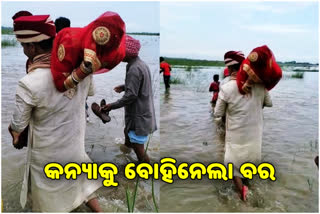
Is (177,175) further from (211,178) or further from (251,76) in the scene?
(251,76)

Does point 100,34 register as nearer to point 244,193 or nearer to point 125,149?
point 244,193

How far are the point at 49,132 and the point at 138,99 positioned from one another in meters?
1.24

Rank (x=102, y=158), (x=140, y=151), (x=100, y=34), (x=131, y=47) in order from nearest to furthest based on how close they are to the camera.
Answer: (x=100, y=34) < (x=131, y=47) < (x=140, y=151) < (x=102, y=158)

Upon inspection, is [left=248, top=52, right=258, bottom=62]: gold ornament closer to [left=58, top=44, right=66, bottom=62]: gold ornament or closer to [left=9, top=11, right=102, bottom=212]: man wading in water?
A: [left=9, top=11, right=102, bottom=212]: man wading in water

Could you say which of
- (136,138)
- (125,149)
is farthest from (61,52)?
(125,149)

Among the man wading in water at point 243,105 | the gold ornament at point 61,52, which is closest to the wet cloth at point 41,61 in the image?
the gold ornament at point 61,52

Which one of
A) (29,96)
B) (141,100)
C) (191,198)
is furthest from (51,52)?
(191,198)

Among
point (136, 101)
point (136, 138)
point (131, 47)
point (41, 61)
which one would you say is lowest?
point (136, 138)

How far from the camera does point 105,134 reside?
4.96 m

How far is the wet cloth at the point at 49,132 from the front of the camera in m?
2.18

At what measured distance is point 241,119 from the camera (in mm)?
3197

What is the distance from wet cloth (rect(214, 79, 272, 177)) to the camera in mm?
3162

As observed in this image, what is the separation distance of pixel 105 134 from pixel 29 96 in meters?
2.85

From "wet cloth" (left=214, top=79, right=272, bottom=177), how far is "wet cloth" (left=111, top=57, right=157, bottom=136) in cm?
71
